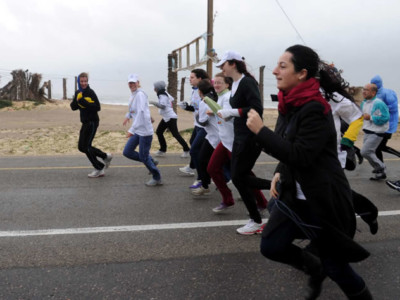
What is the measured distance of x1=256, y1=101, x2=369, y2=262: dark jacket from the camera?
2.38 m

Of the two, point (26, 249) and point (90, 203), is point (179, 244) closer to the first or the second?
point (26, 249)

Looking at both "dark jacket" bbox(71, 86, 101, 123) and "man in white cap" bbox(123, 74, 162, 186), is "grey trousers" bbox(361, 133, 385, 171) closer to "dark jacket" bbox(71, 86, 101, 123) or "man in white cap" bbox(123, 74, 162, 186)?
"man in white cap" bbox(123, 74, 162, 186)

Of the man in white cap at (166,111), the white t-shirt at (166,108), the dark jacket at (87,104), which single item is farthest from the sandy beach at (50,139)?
the dark jacket at (87,104)

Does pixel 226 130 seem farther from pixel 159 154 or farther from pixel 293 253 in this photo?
pixel 159 154

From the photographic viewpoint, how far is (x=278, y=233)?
2631 millimetres

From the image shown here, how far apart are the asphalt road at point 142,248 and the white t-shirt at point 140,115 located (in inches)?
35.1

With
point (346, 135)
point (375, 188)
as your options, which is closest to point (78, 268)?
point (346, 135)

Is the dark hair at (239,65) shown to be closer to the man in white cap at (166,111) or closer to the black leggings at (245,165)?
the black leggings at (245,165)

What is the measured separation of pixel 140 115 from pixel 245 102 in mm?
2646

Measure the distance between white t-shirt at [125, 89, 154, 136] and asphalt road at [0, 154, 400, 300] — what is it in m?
0.89

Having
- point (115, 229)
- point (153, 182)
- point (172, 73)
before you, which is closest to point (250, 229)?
point (115, 229)

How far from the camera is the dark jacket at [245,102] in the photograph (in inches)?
165

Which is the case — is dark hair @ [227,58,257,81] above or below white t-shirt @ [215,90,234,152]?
above

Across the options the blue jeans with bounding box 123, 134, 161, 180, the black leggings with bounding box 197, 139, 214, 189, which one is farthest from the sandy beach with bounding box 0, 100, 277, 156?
the black leggings with bounding box 197, 139, 214, 189
